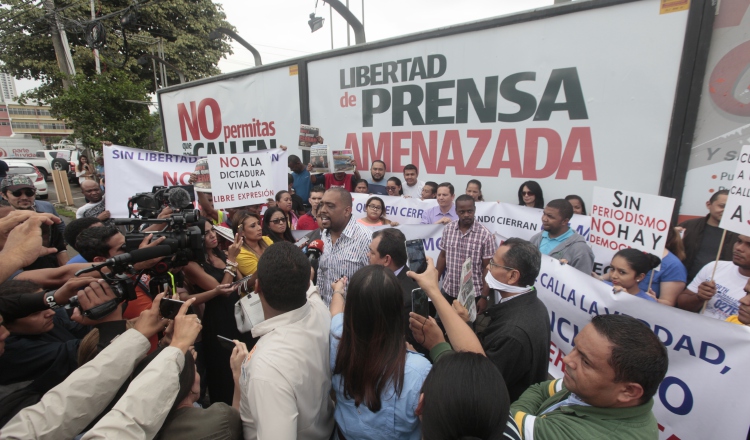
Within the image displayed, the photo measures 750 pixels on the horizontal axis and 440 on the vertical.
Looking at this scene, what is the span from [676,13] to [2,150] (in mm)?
41565

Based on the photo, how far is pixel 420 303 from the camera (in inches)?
76.7

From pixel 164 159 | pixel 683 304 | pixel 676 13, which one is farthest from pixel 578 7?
pixel 164 159

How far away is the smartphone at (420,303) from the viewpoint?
6.34 ft

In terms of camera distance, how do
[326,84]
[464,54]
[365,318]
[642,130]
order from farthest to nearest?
[326,84]
[464,54]
[642,130]
[365,318]

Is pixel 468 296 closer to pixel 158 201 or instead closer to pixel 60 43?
pixel 158 201

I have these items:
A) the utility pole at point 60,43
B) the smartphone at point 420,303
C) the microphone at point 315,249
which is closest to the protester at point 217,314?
the microphone at point 315,249

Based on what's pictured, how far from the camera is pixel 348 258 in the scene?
3037 millimetres

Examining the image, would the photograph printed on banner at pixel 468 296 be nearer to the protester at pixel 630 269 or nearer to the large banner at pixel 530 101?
the protester at pixel 630 269

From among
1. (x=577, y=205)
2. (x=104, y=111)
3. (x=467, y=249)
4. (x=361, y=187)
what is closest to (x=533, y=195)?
(x=577, y=205)

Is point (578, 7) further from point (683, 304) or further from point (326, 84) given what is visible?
point (326, 84)

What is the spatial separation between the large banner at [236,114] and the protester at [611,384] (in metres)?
7.03

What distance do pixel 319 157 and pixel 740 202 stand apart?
211 inches

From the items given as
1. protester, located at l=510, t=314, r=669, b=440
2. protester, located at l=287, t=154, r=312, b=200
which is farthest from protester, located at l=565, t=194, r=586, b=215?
protester, located at l=287, t=154, r=312, b=200

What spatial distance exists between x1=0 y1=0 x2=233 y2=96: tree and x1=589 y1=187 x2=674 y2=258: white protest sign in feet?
65.5
